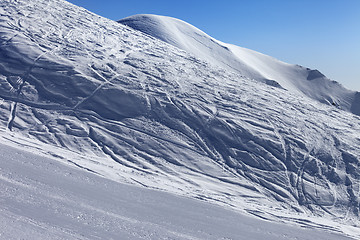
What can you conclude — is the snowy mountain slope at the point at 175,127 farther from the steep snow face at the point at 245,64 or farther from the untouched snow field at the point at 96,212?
the steep snow face at the point at 245,64

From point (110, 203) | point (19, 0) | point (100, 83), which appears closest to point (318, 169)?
point (110, 203)

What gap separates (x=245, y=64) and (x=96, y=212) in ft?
84.8

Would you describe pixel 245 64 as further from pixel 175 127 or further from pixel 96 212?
pixel 96 212

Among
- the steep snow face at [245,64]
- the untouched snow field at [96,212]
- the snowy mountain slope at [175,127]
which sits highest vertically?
the steep snow face at [245,64]

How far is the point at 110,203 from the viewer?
8.32m

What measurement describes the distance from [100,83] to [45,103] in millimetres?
2513

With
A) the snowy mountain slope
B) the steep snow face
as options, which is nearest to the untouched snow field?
the snowy mountain slope

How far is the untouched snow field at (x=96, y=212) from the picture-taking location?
6767 mm

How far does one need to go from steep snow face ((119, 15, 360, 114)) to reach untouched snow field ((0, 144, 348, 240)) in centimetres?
2028

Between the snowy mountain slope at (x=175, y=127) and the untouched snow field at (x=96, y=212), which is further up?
the snowy mountain slope at (x=175, y=127)

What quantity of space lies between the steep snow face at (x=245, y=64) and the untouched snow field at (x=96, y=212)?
66.5ft

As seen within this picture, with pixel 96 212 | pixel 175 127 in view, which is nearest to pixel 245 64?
pixel 175 127

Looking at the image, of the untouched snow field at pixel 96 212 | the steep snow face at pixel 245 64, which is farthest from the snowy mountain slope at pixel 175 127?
the steep snow face at pixel 245 64

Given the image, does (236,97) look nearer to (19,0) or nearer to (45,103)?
(45,103)
